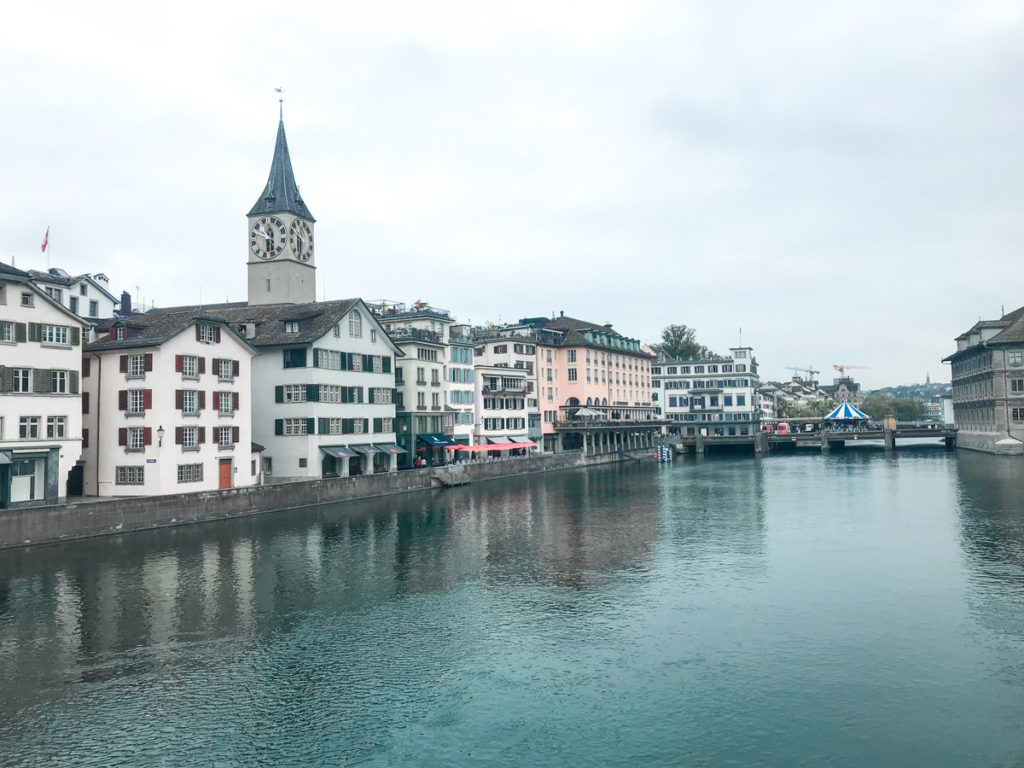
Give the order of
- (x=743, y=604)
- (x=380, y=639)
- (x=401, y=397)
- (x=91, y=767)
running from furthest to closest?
1. (x=401, y=397)
2. (x=743, y=604)
3. (x=380, y=639)
4. (x=91, y=767)

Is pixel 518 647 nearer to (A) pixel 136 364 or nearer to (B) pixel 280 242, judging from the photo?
(A) pixel 136 364

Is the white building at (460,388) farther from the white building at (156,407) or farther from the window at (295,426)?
the white building at (156,407)

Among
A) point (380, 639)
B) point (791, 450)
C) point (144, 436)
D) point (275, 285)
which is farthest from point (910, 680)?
point (791, 450)

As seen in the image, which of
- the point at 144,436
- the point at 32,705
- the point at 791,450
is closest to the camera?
the point at 32,705

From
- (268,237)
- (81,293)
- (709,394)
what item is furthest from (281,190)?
(709,394)

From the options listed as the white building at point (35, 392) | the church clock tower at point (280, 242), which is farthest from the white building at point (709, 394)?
the white building at point (35, 392)

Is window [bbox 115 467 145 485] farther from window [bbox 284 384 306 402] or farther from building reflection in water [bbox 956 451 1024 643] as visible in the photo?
building reflection in water [bbox 956 451 1024 643]

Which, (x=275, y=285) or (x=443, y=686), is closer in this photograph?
(x=443, y=686)

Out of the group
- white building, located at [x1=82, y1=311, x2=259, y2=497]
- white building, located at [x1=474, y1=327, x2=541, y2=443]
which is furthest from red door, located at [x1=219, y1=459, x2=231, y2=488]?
white building, located at [x1=474, y1=327, x2=541, y2=443]

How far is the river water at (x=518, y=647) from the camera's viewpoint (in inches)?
921

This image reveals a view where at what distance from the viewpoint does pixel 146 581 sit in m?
42.0

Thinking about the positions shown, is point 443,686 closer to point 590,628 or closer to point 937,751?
point 590,628

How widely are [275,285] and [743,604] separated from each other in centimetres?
7501

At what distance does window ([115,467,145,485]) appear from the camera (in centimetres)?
6228
